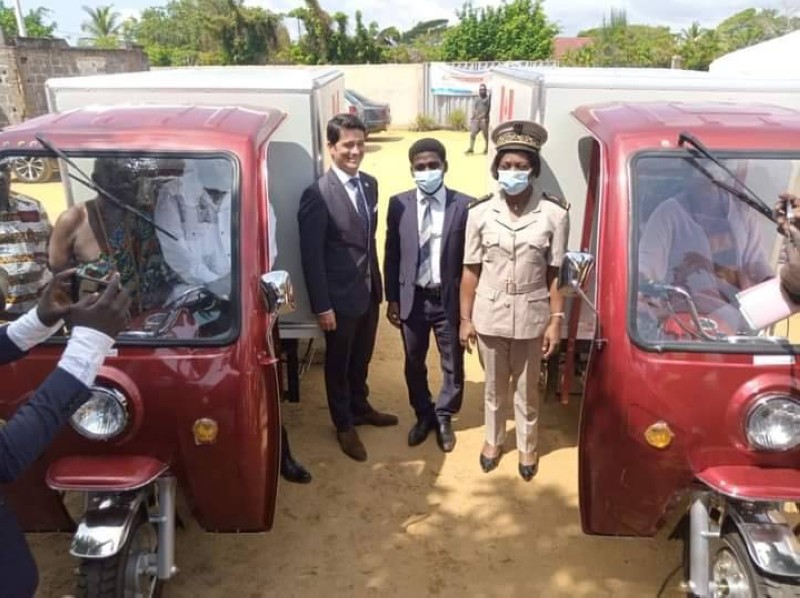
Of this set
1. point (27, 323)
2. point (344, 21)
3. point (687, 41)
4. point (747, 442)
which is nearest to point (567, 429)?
point (747, 442)

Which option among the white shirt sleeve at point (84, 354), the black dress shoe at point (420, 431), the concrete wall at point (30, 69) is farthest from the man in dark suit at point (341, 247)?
the concrete wall at point (30, 69)

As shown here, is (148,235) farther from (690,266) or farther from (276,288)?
(690,266)

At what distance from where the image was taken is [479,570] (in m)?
3.25

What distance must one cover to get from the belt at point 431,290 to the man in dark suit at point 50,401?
225 centimetres

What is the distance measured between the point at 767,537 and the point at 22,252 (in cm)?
314

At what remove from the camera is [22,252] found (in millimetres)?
2816

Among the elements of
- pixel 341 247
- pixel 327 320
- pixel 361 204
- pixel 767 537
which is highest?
pixel 361 204

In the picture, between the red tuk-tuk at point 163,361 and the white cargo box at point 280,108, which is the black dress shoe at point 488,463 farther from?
the red tuk-tuk at point 163,361

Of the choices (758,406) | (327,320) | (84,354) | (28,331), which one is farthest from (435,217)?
(84,354)

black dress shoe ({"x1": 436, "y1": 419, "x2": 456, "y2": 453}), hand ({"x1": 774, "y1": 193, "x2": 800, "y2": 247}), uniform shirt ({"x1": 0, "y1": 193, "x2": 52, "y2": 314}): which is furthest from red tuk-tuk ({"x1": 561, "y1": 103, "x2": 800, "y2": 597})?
uniform shirt ({"x1": 0, "y1": 193, "x2": 52, "y2": 314})

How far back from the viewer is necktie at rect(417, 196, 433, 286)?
12.7 feet

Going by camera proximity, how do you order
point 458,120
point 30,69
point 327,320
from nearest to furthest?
point 327,320 → point 30,69 → point 458,120

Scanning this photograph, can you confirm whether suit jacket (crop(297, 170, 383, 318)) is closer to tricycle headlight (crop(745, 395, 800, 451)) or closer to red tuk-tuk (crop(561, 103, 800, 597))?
red tuk-tuk (crop(561, 103, 800, 597))

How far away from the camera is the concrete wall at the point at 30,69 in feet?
47.1
